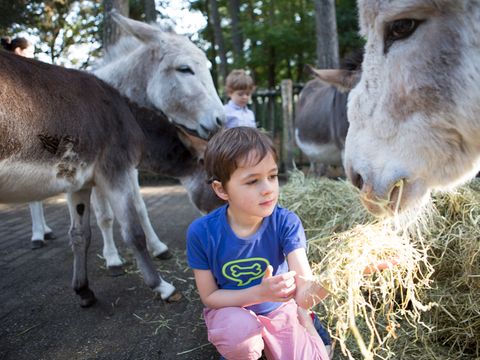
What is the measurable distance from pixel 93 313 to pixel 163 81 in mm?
2009

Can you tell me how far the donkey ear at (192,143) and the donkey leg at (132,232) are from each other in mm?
912

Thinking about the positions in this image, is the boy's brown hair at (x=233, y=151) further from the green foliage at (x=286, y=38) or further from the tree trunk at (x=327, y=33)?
the green foliage at (x=286, y=38)

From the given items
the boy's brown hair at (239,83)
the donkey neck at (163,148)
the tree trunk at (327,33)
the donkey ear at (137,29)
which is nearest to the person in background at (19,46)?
the donkey ear at (137,29)

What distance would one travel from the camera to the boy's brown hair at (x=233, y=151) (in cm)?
151

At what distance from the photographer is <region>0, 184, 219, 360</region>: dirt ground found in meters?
2.20

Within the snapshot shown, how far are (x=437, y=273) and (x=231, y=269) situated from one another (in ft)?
4.25

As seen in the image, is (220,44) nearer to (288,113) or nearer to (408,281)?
(288,113)

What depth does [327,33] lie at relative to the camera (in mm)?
7246

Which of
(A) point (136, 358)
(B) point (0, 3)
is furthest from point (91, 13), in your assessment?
(A) point (136, 358)

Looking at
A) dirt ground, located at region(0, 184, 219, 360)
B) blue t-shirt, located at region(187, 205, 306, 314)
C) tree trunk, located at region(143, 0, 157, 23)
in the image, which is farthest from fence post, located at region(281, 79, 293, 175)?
blue t-shirt, located at region(187, 205, 306, 314)

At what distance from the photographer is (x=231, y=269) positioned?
1.63 meters

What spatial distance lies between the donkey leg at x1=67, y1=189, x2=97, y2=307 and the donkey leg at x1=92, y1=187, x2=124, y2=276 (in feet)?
1.52

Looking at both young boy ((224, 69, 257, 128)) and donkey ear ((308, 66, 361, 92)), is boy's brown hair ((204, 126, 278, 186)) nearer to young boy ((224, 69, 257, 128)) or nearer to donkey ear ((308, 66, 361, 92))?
donkey ear ((308, 66, 361, 92))

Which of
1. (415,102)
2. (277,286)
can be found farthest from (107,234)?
(415,102)
